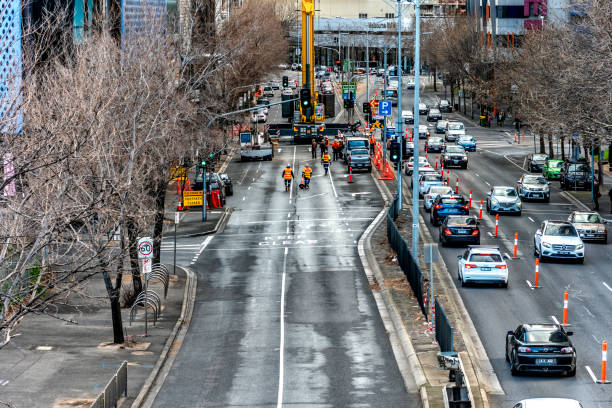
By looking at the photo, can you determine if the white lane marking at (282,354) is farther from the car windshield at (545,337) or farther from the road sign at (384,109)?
the road sign at (384,109)

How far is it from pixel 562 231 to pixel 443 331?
16519mm

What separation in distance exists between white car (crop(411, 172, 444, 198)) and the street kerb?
21169 mm

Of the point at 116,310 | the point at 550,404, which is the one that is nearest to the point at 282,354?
the point at 116,310

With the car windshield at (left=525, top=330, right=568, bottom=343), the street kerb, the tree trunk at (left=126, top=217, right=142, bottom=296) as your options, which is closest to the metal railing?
the car windshield at (left=525, top=330, right=568, bottom=343)

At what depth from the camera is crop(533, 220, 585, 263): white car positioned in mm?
42250

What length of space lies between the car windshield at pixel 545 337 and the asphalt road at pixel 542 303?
94 cm

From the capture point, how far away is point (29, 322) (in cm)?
3372

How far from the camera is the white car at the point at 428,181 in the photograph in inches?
2372

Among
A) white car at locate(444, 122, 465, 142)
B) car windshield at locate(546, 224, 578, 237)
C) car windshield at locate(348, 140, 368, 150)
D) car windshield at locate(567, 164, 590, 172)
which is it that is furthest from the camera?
white car at locate(444, 122, 465, 142)

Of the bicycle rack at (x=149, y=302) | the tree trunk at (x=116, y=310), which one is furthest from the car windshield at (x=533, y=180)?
the tree trunk at (x=116, y=310)

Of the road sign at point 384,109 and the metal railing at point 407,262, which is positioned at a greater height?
the road sign at point 384,109

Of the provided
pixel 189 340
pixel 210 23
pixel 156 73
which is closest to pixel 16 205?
pixel 189 340

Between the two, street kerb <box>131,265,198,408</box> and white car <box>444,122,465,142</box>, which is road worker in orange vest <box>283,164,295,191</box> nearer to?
street kerb <box>131,265,198,408</box>

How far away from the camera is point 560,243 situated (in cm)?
4234
